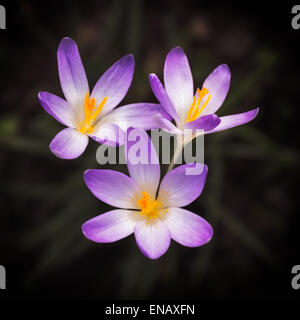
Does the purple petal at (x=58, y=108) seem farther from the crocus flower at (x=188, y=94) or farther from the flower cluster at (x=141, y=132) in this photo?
the crocus flower at (x=188, y=94)

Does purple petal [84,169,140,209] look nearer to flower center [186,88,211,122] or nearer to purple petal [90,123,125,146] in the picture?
purple petal [90,123,125,146]

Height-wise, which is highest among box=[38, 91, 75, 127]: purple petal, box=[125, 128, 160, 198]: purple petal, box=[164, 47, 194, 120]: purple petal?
box=[164, 47, 194, 120]: purple petal

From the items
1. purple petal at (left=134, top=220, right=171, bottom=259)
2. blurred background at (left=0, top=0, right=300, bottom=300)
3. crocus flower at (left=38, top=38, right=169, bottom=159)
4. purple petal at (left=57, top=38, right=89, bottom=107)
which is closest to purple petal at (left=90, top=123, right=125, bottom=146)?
crocus flower at (left=38, top=38, right=169, bottom=159)

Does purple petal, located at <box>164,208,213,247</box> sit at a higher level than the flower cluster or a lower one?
lower

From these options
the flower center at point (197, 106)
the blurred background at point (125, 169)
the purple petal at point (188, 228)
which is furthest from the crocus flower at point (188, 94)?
the blurred background at point (125, 169)

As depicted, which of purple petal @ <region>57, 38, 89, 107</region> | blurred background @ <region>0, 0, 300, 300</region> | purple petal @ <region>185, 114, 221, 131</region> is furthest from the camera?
blurred background @ <region>0, 0, 300, 300</region>

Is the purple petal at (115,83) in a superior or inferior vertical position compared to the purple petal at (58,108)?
superior

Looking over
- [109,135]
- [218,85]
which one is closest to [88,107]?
[109,135]

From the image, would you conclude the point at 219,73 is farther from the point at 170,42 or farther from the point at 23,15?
the point at 23,15

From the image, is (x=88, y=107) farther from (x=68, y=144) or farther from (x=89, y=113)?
(x=68, y=144)
